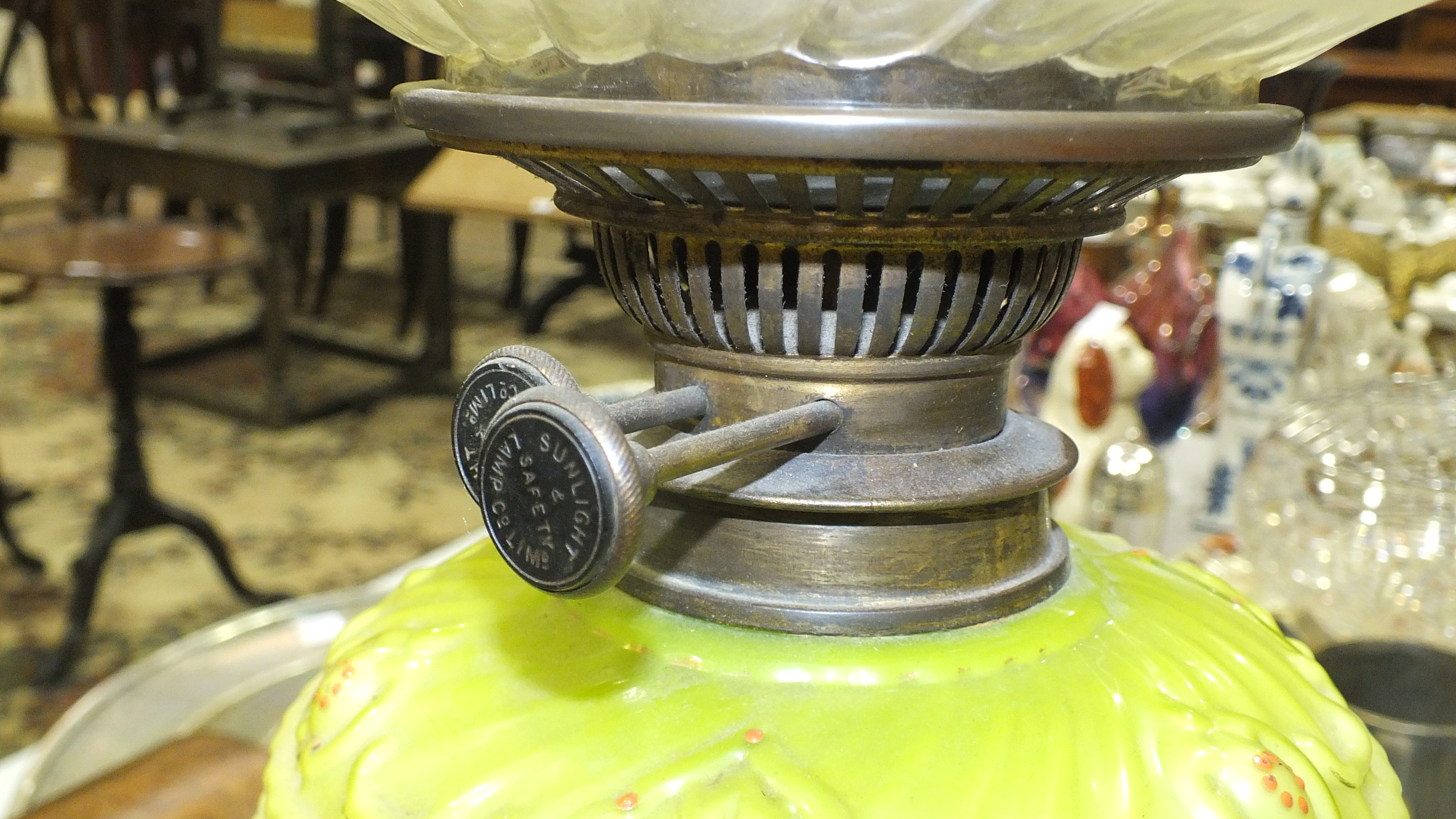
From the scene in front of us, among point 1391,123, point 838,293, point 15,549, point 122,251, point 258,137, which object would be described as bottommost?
point 15,549

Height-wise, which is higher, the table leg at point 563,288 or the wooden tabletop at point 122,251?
the wooden tabletop at point 122,251

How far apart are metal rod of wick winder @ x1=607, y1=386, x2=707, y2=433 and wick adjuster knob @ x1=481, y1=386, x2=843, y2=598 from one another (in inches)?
1.0

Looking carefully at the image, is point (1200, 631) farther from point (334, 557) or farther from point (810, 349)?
point (334, 557)

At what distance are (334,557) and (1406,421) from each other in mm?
2352

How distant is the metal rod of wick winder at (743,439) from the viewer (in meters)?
0.43

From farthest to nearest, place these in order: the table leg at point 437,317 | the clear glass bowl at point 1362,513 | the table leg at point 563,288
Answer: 1. the table leg at point 563,288
2. the table leg at point 437,317
3. the clear glass bowl at point 1362,513

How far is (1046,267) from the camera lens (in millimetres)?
539

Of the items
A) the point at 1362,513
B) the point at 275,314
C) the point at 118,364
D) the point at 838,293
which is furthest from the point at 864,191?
the point at 275,314

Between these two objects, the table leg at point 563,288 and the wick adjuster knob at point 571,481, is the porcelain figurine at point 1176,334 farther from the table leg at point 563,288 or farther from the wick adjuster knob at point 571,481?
the table leg at point 563,288

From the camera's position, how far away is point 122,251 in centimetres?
256

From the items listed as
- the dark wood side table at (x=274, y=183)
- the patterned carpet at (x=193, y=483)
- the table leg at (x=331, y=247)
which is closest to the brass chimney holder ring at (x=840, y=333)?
the patterned carpet at (x=193, y=483)

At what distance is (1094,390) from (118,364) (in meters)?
2.03

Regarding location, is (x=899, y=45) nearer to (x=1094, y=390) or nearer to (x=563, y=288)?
(x=1094, y=390)

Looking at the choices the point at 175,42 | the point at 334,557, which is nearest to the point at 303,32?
the point at 175,42
